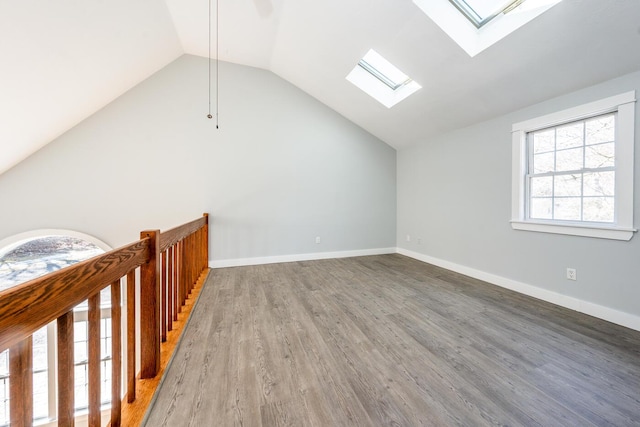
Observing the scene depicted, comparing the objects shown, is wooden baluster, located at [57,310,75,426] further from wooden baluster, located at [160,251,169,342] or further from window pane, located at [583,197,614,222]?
window pane, located at [583,197,614,222]

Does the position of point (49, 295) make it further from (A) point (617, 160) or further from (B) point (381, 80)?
(B) point (381, 80)

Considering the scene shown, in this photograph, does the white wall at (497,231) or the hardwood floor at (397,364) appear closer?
the hardwood floor at (397,364)

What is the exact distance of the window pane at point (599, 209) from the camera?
2188mm

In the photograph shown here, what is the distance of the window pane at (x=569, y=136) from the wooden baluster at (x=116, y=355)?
12.7 feet

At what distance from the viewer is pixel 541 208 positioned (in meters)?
2.72

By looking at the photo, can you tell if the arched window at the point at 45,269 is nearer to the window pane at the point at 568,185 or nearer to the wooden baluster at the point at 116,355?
the wooden baluster at the point at 116,355

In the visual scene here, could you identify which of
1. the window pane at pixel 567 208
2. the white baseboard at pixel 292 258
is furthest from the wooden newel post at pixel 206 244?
the window pane at pixel 567 208

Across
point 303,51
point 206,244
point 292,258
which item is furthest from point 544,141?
point 206,244

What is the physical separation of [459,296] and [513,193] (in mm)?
1390

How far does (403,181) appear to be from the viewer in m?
4.71

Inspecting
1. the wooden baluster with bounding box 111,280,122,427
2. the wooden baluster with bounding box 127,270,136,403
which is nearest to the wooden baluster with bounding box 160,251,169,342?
the wooden baluster with bounding box 127,270,136,403

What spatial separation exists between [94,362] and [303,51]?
373 cm

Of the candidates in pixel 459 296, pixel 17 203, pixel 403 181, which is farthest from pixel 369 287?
pixel 17 203

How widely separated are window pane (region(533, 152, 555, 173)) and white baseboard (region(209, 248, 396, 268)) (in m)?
2.65
